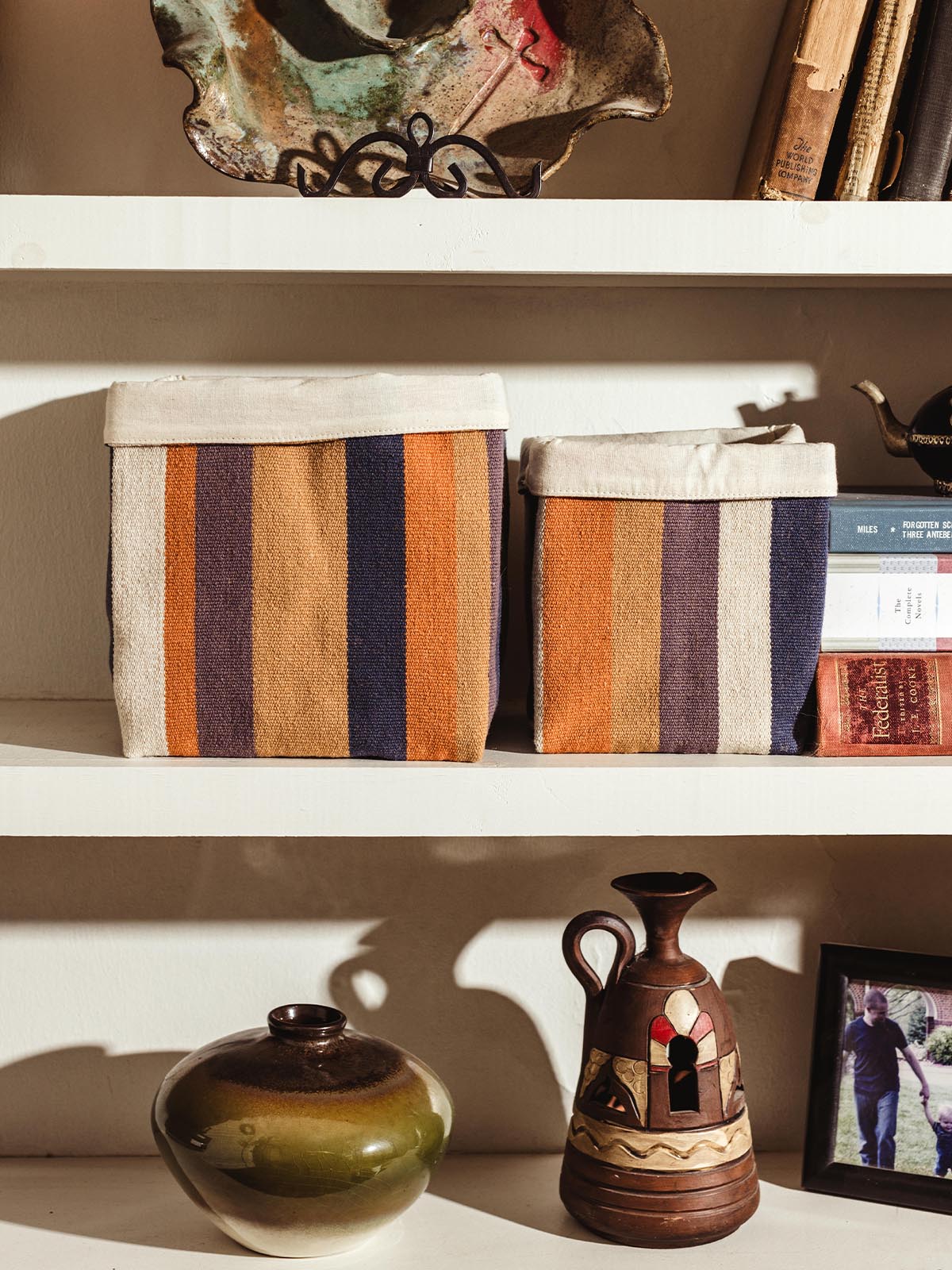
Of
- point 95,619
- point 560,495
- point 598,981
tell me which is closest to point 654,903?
point 598,981

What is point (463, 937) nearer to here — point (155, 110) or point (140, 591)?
point (140, 591)

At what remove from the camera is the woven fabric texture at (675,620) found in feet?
2.98

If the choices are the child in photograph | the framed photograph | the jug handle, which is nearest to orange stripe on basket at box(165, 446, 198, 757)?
the jug handle

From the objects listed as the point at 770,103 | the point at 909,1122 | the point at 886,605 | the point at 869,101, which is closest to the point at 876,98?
the point at 869,101

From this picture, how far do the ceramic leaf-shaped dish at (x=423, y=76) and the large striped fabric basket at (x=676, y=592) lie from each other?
0.85 feet

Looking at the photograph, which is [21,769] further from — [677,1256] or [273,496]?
[677,1256]

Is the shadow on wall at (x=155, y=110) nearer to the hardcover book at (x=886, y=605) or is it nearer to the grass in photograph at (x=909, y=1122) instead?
the hardcover book at (x=886, y=605)

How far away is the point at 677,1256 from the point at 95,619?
0.72 metres

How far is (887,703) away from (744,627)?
4.8 inches

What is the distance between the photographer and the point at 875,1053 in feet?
3.51

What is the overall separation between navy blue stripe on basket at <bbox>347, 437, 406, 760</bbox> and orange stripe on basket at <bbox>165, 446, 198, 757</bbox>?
4.5 inches

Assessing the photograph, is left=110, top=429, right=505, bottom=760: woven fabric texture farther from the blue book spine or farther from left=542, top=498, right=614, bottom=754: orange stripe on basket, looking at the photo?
the blue book spine

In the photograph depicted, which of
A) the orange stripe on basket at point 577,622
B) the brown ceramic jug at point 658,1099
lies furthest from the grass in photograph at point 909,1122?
the orange stripe on basket at point 577,622

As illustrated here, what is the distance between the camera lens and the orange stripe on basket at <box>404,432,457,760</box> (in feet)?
2.89
